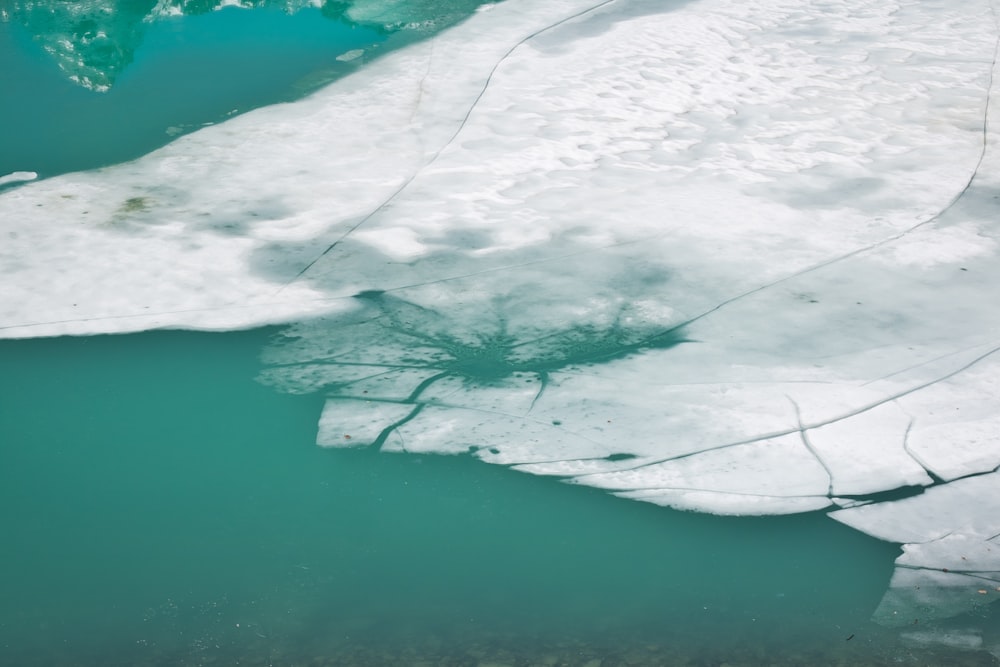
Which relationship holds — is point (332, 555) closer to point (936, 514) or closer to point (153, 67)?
point (936, 514)

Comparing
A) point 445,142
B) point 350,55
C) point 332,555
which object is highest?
point 350,55

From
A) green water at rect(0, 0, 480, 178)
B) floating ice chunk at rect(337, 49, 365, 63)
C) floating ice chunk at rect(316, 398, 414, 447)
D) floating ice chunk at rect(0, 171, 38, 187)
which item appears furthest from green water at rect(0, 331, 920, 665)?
floating ice chunk at rect(337, 49, 365, 63)

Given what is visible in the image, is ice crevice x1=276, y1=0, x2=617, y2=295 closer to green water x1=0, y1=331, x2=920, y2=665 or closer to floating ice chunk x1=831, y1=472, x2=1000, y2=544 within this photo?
green water x1=0, y1=331, x2=920, y2=665

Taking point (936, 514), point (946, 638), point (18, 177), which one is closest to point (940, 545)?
point (936, 514)

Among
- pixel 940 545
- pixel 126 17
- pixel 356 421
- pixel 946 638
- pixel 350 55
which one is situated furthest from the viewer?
pixel 126 17

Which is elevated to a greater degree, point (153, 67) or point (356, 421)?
point (153, 67)
